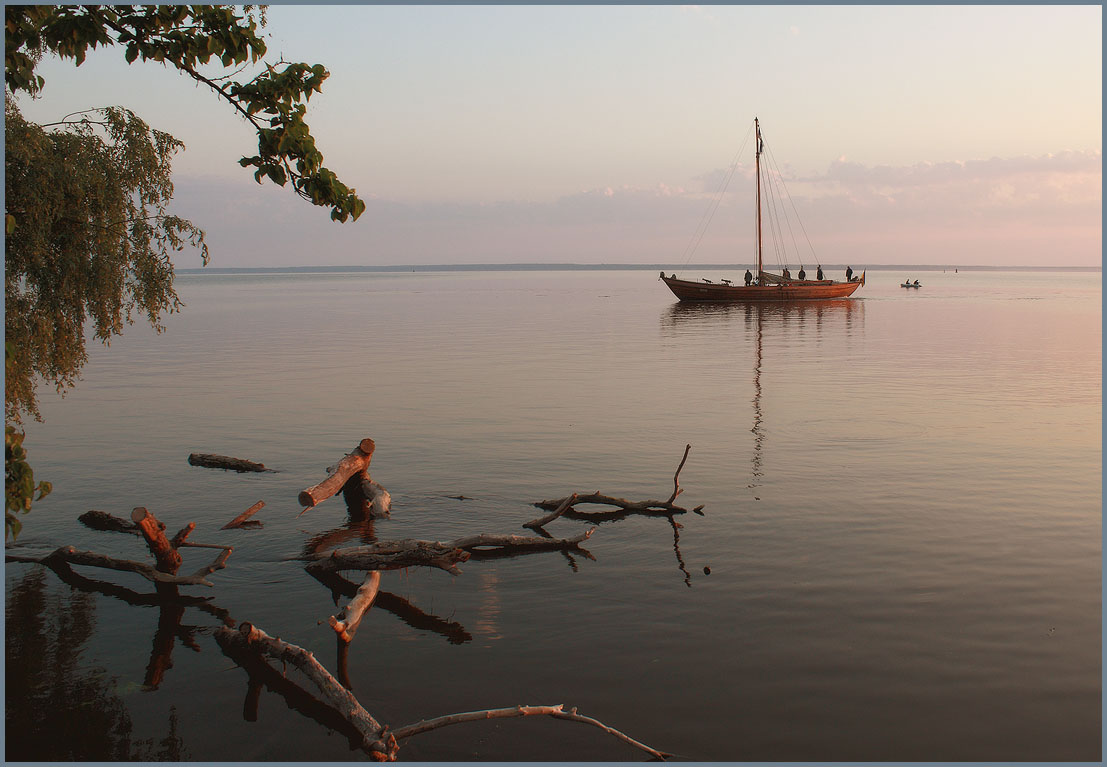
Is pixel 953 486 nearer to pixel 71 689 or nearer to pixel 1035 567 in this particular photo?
pixel 1035 567

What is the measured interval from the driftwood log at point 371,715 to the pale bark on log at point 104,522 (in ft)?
22.2

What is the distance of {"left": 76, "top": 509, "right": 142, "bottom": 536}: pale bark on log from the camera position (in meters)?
16.3

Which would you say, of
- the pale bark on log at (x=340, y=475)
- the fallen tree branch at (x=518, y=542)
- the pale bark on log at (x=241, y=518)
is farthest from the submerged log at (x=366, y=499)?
the fallen tree branch at (x=518, y=542)

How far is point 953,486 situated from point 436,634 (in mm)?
12855

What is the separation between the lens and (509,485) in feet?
65.6

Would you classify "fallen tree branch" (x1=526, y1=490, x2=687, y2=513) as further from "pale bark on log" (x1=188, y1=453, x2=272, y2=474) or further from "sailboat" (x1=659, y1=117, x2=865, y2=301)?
"sailboat" (x1=659, y1=117, x2=865, y2=301)

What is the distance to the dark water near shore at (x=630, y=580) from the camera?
965cm

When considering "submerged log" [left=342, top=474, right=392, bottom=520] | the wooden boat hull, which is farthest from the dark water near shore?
the wooden boat hull

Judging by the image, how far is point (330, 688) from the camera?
31.4 feet

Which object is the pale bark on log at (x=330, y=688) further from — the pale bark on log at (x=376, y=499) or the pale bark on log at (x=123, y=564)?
the pale bark on log at (x=376, y=499)

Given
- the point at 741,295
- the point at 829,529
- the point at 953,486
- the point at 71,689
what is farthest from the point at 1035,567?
the point at 741,295

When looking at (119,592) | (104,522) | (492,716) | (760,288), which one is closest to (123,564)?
(119,592)

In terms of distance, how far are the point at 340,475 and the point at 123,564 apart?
4640 mm

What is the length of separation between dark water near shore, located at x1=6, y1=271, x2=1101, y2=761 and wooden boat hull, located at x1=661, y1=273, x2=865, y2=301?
220 feet
